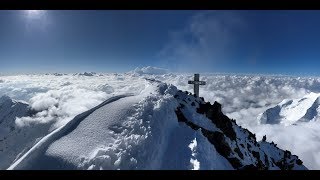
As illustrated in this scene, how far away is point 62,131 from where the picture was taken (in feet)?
34.4

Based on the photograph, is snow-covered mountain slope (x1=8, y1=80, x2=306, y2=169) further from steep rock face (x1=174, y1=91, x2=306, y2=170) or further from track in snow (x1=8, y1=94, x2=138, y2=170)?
steep rock face (x1=174, y1=91, x2=306, y2=170)

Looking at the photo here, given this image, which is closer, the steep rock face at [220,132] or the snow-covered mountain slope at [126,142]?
the snow-covered mountain slope at [126,142]

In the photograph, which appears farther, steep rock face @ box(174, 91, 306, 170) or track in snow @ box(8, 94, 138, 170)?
steep rock face @ box(174, 91, 306, 170)

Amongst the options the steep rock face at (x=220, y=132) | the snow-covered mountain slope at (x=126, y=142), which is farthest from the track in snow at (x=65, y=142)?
the steep rock face at (x=220, y=132)

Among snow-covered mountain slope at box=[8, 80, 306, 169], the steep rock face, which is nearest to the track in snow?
snow-covered mountain slope at box=[8, 80, 306, 169]

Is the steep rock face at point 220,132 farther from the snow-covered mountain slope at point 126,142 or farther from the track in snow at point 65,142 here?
the track in snow at point 65,142

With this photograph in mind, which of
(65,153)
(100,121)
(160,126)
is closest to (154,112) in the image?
(160,126)

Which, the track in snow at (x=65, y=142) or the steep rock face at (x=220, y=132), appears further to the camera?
the steep rock face at (x=220, y=132)

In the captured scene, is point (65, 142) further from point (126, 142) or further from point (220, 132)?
point (220, 132)
